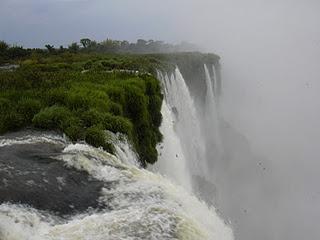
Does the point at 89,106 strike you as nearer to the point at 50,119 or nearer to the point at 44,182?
the point at 50,119

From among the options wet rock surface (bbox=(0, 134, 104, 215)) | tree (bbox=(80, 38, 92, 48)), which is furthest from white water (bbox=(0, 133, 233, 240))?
tree (bbox=(80, 38, 92, 48))

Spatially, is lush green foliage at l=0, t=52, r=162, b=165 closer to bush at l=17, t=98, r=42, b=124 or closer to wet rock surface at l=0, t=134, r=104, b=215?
bush at l=17, t=98, r=42, b=124

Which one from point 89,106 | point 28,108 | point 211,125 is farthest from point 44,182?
point 211,125

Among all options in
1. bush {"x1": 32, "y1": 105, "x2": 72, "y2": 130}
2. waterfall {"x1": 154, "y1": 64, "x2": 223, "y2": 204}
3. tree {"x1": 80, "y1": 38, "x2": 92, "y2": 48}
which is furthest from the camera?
tree {"x1": 80, "y1": 38, "x2": 92, "y2": 48}

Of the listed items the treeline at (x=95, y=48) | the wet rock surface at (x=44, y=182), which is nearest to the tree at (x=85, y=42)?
the treeline at (x=95, y=48)

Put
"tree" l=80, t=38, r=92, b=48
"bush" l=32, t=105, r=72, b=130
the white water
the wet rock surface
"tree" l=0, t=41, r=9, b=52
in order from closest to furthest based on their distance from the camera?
the white water, the wet rock surface, "bush" l=32, t=105, r=72, b=130, "tree" l=0, t=41, r=9, b=52, "tree" l=80, t=38, r=92, b=48

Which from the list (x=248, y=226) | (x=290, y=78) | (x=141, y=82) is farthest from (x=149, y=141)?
(x=290, y=78)
